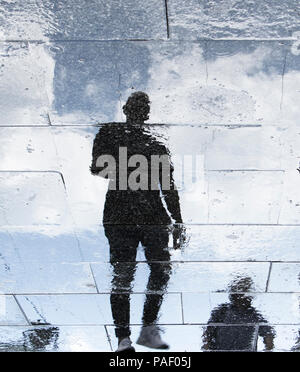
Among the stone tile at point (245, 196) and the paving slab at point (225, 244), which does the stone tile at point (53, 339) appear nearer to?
the paving slab at point (225, 244)

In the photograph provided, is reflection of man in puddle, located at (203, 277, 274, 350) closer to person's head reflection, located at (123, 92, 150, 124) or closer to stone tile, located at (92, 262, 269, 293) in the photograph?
stone tile, located at (92, 262, 269, 293)

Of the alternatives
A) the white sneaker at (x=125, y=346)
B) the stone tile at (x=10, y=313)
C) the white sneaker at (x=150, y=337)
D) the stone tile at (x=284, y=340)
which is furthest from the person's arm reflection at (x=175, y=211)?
the stone tile at (x=10, y=313)

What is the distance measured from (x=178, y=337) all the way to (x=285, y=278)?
3.36 feet

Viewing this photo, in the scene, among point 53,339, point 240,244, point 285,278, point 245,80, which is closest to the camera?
point 245,80

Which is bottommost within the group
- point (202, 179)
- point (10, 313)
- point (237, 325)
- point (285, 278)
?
point (237, 325)

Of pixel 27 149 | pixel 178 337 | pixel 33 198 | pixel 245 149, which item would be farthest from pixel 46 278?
pixel 245 149

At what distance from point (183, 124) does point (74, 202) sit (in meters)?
0.86

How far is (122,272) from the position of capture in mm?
2654

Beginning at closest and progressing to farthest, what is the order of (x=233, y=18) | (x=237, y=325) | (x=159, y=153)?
(x=233, y=18) → (x=159, y=153) → (x=237, y=325)

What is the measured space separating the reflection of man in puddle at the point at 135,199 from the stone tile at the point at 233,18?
44 cm

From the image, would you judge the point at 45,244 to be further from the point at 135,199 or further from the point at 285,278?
the point at 285,278

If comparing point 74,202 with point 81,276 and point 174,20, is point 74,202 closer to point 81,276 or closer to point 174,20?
point 81,276

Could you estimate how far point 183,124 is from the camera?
2.08 meters

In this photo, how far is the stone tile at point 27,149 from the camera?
2154 mm
